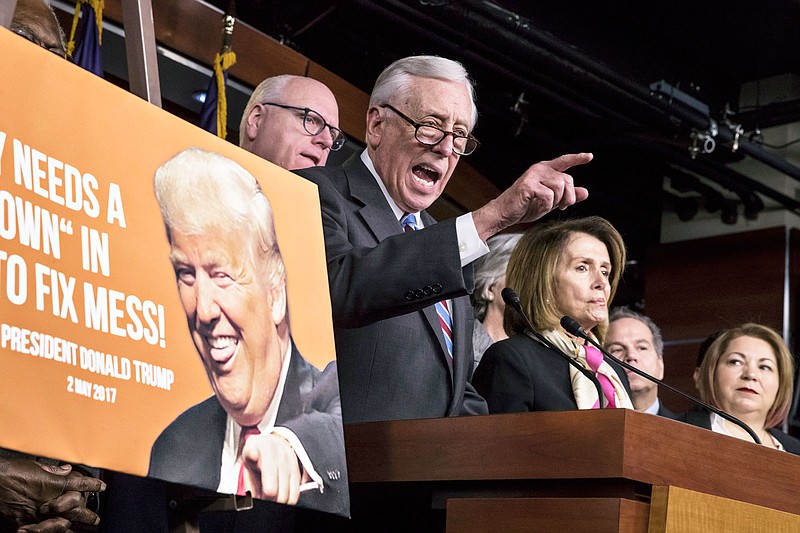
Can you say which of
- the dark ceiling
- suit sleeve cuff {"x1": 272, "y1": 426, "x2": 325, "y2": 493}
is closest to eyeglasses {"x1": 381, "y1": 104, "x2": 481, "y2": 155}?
suit sleeve cuff {"x1": 272, "y1": 426, "x2": 325, "y2": 493}

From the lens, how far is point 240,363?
1.27m

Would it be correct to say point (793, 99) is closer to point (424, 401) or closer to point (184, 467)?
point (424, 401)

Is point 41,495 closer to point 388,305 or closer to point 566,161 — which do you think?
point 388,305

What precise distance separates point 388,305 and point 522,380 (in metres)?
0.82

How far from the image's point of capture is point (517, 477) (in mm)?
1433

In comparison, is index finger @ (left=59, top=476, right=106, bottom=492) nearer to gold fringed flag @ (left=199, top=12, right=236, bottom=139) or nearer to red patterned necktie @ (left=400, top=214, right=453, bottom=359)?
red patterned necktie @ (left=400, top=214, right=453, bottom=359)

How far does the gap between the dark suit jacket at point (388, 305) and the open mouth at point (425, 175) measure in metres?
0.09

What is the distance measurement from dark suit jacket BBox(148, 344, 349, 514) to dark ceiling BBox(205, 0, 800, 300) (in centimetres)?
376

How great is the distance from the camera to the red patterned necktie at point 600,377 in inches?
100

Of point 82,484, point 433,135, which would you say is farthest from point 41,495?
point 433,135

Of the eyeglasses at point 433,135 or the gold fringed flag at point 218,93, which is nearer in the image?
the eyeglasses at point 433,135

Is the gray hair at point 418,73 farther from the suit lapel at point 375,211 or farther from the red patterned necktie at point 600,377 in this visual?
the red patterned necktie at point 600,377

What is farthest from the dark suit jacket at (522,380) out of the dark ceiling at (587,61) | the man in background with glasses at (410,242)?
the dark ceiling at (587,61)

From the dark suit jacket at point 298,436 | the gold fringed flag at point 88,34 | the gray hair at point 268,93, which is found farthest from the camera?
the gold fringed flag at point 88,34
